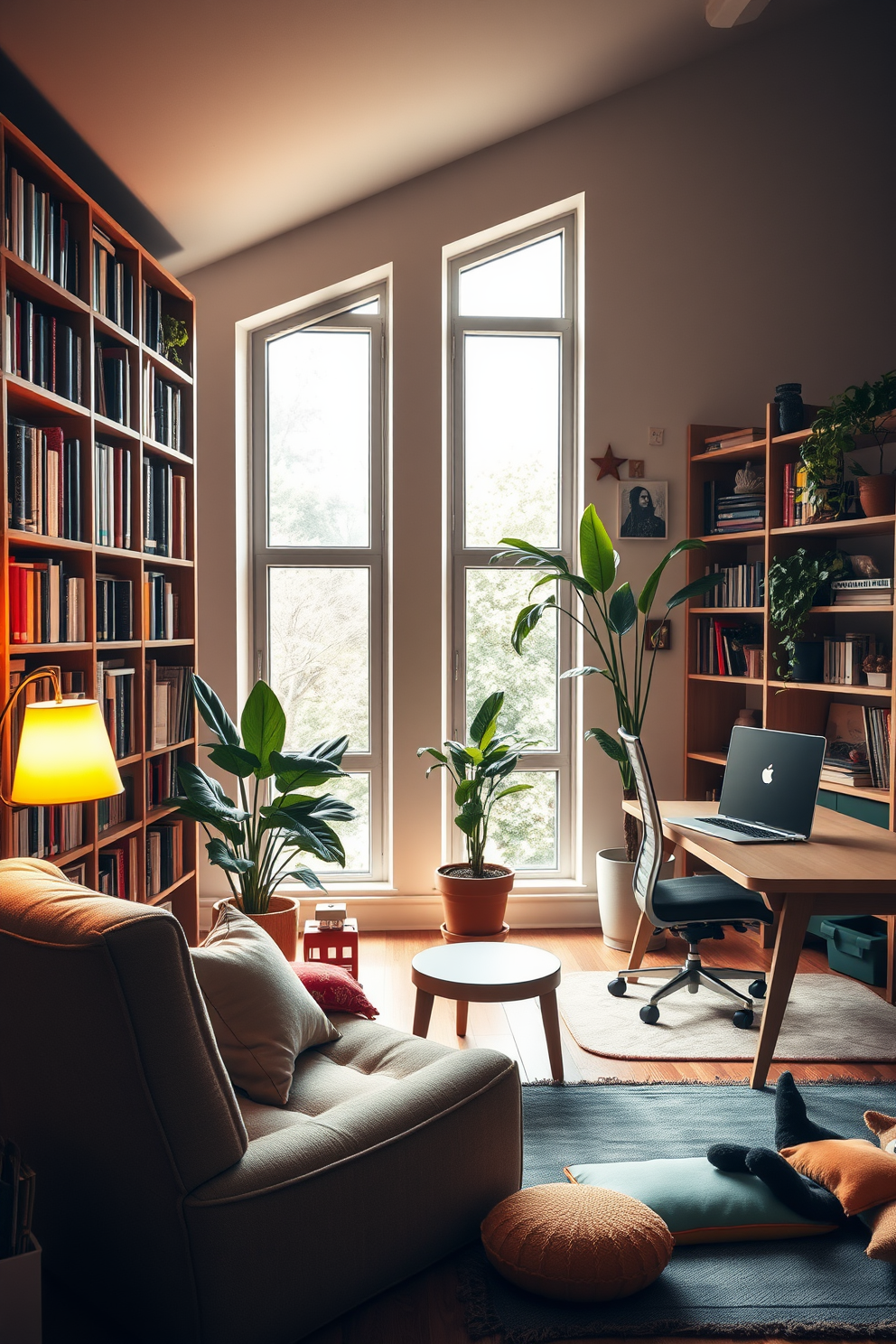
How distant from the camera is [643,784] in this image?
3.30 m

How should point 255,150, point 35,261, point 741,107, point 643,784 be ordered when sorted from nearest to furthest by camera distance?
1. point 35,261
2. point 643,784
3. point 255,150
4. point 741,107

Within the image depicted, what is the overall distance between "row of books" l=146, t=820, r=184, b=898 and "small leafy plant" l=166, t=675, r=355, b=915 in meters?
0.23

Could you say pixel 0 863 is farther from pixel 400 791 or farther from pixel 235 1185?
pixel 400 791

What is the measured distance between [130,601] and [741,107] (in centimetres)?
355

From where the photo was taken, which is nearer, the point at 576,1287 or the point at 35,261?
the point at 576,1287

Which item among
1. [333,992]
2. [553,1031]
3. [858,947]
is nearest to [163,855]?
[333,992]

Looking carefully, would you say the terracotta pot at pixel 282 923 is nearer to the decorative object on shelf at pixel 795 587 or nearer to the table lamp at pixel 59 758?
the table lamp at pixel 59 758

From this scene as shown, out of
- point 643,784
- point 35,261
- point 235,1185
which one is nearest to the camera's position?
point 235,1185

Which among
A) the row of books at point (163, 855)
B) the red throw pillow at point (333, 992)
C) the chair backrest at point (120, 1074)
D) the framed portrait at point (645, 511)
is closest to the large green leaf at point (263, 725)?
the row of books at point (163, 855)

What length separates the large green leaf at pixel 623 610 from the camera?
4.01m

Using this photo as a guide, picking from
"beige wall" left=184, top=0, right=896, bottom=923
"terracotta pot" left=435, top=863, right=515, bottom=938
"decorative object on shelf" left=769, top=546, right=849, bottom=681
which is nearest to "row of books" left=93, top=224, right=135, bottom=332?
"beige wall" left=184, top=0, right=896, bottom=923

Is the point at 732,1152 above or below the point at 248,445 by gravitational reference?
below

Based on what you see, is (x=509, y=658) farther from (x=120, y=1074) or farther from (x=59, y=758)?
(x=120, y=1074)

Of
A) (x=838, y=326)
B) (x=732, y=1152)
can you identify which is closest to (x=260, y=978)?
(x=732, y=1152)
